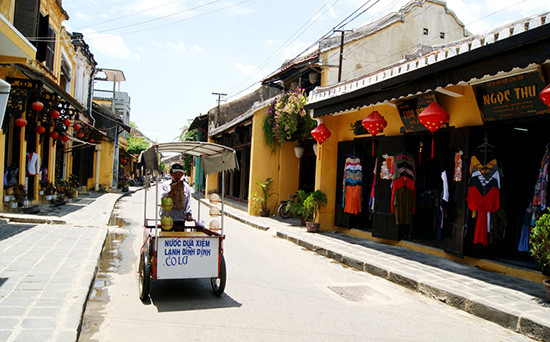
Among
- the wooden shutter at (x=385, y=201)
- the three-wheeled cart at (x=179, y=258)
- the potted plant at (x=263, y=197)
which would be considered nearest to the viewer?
the three-wheeled cart at (x=179, y=258)

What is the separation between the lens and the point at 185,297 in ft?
18.6

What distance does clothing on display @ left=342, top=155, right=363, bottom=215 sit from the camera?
11.6 m

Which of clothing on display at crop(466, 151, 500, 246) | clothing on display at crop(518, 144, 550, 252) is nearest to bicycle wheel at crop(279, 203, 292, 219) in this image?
clothing on display at crop(466, 151, 500, 246)

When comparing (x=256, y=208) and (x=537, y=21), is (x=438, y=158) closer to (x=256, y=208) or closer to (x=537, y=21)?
(x=537, y=21)

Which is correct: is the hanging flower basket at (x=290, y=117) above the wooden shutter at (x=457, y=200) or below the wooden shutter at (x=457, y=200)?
above

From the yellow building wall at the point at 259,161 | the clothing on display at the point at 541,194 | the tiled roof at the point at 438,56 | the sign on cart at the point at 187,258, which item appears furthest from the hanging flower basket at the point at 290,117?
the sign on cart at the point at 187,258

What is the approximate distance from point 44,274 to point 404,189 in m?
7.88

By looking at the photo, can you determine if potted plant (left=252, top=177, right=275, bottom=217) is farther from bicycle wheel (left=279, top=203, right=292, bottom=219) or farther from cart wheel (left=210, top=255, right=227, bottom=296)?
cart wheel (left=210, top=255, right=227, bottom=296)

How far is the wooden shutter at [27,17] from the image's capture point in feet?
39.9

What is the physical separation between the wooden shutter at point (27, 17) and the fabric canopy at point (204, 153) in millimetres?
8959

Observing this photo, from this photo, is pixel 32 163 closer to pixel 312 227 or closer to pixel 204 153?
pixel 204 153

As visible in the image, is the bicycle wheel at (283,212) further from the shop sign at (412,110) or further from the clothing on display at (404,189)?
the shop sign at (412,110)

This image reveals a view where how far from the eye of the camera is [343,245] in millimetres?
10117

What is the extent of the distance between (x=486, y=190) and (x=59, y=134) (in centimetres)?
1613
